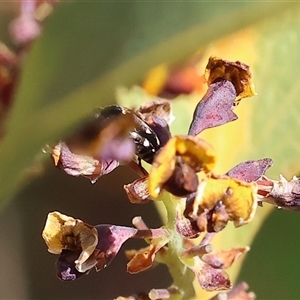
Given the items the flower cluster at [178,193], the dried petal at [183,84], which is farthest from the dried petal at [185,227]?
the dried petal at [183,84]

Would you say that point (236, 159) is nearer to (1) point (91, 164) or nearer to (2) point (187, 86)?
(2) point (187, 86)

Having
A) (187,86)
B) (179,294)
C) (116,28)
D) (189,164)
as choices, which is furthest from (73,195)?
(116,28)

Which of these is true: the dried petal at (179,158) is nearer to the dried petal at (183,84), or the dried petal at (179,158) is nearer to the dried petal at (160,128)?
the dried petal at (160,128)

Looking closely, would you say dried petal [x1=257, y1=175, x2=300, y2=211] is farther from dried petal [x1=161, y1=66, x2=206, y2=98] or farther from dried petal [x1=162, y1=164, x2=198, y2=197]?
dried petal [x1=161, y1=66, x2=206, y2=98]

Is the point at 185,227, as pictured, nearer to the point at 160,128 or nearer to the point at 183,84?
the point at 160,128

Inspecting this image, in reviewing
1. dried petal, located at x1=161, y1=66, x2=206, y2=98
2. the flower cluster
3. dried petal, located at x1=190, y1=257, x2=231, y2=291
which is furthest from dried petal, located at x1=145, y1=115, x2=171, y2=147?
dried petal, located at x1=161, y1=66, x2=206, y2=98
